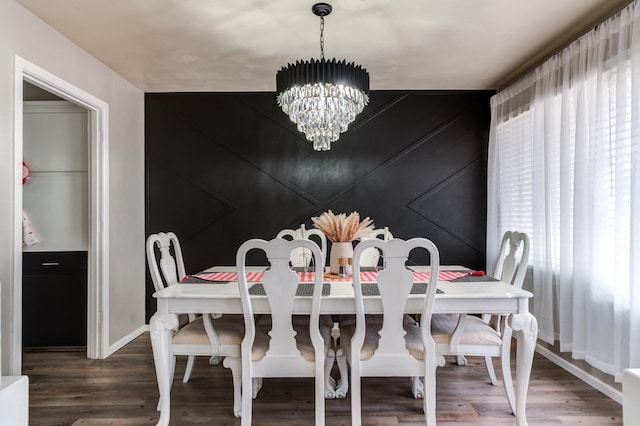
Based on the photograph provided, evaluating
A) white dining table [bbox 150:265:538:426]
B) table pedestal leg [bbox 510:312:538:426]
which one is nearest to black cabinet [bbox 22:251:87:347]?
white dining table [bbox 150:265:538:426]

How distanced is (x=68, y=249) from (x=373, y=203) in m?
2.89

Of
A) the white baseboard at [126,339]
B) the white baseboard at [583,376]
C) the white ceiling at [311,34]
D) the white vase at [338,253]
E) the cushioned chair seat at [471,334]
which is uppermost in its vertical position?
the white ceiling at [311,34]

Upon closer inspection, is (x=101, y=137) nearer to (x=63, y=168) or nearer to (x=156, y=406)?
(x=63, y=168)

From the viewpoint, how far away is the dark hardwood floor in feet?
7.80

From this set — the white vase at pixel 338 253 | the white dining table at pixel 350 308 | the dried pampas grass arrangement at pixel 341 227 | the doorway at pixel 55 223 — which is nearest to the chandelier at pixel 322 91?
the dried pampas grass arrangement at pixel 341 227

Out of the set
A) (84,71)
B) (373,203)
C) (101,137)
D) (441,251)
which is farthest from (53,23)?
(441,251)

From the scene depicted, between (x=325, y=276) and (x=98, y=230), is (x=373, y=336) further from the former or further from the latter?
(x=98, y=230)

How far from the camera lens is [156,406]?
2566mm

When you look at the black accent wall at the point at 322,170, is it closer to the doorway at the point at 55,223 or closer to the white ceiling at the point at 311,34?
the white ceiling at the point at 311,34

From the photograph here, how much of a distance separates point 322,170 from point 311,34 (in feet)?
5.31

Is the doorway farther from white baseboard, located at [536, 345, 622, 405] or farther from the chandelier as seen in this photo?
white baseboard, located at [536, 345, 622, 405]

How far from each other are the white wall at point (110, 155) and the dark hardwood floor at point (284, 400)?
→ 448mm

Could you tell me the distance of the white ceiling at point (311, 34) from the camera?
2.60 m

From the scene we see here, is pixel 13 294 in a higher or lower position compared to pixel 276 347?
higher
